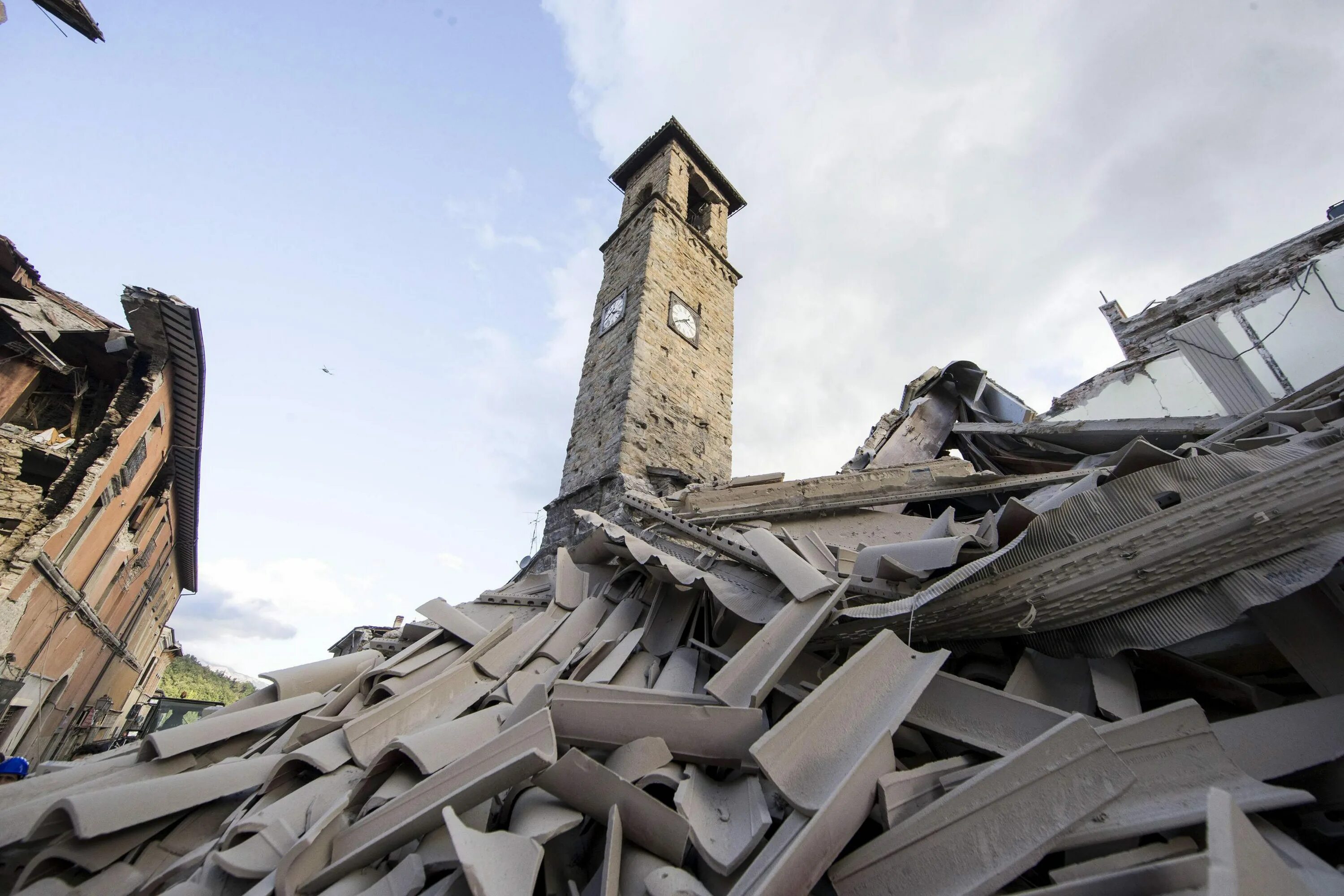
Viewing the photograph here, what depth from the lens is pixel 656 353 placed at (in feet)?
26.5

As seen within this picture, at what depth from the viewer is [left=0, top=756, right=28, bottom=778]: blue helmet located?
372cm

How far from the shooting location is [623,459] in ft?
22.1

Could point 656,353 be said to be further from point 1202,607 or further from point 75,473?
point 75,473

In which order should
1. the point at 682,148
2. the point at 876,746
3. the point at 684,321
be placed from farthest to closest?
the point at 682,148
the point at 684,321
the point at 876,746

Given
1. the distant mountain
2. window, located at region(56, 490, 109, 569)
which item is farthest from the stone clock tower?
the distant mountain

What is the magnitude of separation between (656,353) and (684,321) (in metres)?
1.31

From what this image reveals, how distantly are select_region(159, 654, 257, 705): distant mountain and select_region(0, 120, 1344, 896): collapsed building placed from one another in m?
40.4

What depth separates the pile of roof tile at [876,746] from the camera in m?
1.02

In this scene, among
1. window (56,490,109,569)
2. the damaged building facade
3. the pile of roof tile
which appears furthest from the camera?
window (56,490,109,569)

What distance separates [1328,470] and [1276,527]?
17cm

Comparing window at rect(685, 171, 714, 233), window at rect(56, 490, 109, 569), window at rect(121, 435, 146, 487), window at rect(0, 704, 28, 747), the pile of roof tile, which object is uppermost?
window at rect(685, 171, 714, 233)

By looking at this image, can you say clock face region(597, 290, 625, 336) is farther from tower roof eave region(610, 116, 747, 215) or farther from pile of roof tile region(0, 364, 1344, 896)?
pile of roof tile region(0, 364, 1344, 896)

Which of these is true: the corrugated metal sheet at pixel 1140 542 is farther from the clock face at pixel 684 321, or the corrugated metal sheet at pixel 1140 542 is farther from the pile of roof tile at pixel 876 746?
the clock face at pixel 684 321

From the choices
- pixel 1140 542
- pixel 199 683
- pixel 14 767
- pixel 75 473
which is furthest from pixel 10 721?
pixel 199 683
